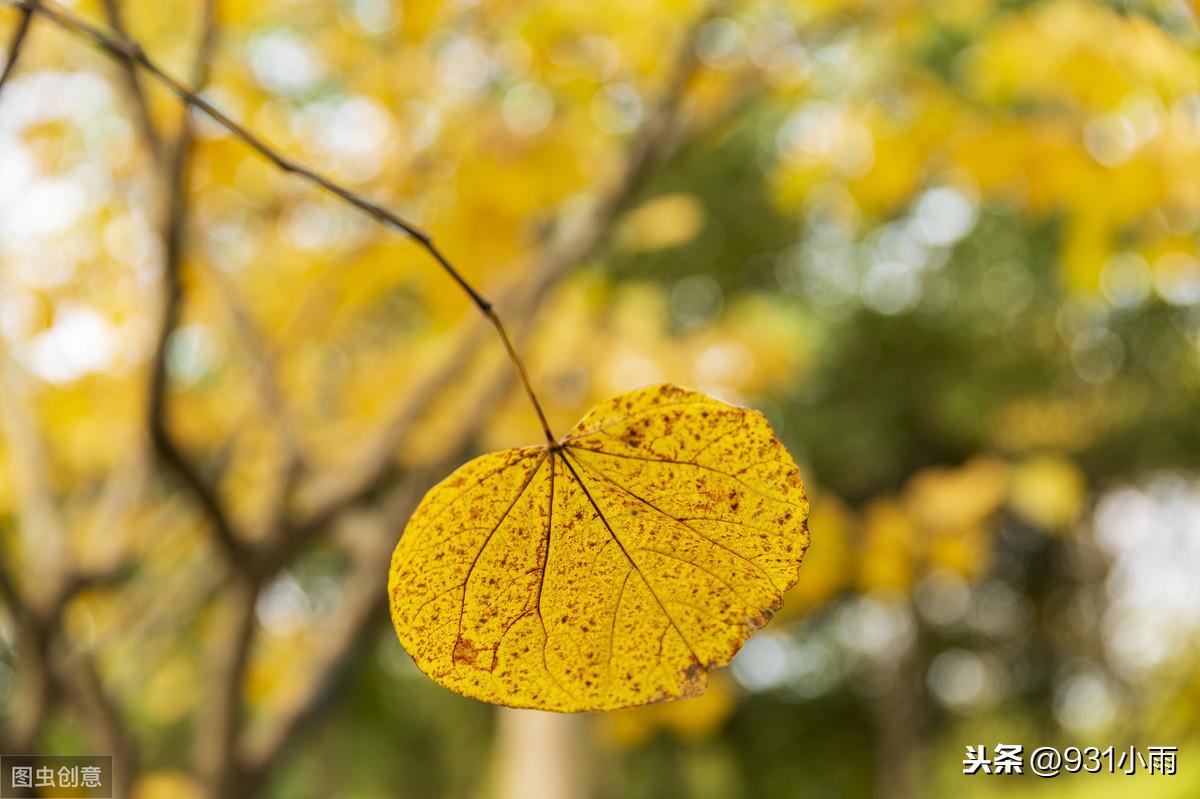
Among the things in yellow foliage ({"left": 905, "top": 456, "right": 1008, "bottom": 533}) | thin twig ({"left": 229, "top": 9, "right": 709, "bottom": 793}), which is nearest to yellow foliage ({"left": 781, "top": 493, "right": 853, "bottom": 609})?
yellow foliage ({"left": 905, "top": 456, "right": 1008, "bottom": 533})

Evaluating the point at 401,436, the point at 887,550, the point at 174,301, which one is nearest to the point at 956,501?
the point at 887,550

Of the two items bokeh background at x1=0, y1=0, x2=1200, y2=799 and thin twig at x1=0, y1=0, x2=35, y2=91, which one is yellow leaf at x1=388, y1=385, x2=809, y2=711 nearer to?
thin twig at x1=0, y1=0, x2=35, y2=91

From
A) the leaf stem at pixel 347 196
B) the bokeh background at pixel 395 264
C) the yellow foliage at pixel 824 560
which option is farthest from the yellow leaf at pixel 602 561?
the yellow foliage at pixel 824 560

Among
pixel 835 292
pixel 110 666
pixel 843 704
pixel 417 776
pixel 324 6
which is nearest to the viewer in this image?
pixel 324 6

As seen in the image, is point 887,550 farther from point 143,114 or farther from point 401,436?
point 143,114

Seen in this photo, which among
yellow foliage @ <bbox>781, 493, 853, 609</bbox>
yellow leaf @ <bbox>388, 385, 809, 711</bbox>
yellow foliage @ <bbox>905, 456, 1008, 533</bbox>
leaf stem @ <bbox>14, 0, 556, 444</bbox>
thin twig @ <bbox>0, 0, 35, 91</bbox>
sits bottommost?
yellow leaf @ <bbox>388, 385, 809, 711</bbox>

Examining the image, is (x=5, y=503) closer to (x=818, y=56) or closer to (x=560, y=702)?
(x=818, y=56)

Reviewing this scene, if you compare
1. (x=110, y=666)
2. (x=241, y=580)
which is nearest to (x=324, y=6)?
(x=241, y=580)
